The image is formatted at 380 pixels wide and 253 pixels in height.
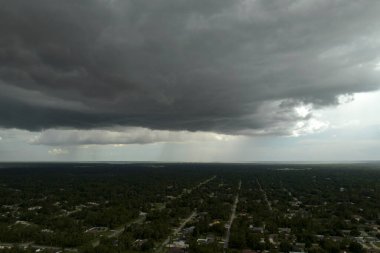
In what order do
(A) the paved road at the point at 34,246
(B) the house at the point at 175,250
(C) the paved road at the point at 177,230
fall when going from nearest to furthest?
(B) the house at the point at 175,250
(A) the paved road at the point at 34,246
(C) the paved road at the point at 177,230

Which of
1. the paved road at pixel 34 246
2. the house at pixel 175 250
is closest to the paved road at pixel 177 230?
the house at pixel 175 250

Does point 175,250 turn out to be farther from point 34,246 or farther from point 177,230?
point 34,246

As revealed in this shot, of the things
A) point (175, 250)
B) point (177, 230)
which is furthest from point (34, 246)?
point (177, 230)

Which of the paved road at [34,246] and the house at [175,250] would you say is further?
the paved road at [34,246]

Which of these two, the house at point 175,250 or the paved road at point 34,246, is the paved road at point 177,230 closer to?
the house at point 175,250

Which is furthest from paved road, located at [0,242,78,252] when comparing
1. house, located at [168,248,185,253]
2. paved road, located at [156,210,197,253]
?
house, located at [168,248,185,253]

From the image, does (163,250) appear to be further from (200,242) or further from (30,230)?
(30,230)

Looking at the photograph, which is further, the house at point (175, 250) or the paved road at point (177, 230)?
the paved road at point (177, 230)

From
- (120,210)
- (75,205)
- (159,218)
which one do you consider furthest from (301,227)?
(75,205)

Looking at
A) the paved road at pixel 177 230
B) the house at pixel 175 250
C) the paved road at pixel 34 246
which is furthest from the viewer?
the paved road at pixel 177 230

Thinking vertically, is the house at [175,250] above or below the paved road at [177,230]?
below

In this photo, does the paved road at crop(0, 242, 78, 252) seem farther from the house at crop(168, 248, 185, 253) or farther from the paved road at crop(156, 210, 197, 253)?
the house at crop(168, 248, 185, 253)

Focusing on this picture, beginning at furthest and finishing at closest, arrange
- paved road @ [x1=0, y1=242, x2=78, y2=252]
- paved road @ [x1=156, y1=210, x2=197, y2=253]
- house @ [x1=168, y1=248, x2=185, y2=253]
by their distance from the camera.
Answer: paved road @ [x1=156, y1=210, x2=197, y2=253], paved road @ [x1=0, y1=242, x2=78, y2=252], house @ [x1=168, y1=248, x2=185, y2=253]
